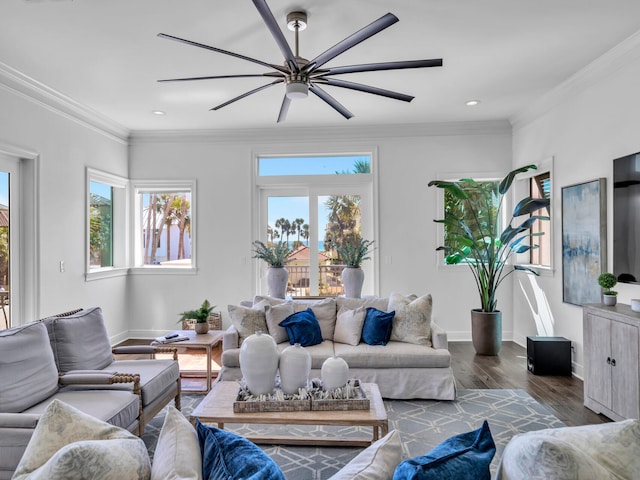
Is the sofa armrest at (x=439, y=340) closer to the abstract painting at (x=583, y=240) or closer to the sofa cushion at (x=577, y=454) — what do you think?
the abstract painting at (x=583, y=240)

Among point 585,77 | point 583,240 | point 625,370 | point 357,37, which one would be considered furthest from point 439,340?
point 585,77

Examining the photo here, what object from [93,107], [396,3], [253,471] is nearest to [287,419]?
[253,471]

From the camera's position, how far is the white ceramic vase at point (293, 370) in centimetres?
265

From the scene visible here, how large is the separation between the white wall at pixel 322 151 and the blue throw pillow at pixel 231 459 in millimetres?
4929

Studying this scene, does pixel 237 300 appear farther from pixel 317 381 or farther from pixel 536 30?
pixel 536 30

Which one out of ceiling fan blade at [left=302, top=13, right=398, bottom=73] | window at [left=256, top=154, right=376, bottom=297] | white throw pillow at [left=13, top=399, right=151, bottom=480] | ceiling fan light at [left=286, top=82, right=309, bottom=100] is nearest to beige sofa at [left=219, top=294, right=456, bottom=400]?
ceiling fan light at [left=286, top=82, right=309, bottom=100]

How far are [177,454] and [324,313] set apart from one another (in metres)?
3.09

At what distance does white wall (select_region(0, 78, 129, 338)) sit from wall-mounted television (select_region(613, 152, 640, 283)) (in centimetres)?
542

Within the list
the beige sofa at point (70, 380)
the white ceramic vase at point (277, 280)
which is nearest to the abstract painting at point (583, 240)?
the white ceramic vase at point (277, 280)

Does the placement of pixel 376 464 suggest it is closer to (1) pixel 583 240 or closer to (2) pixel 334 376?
(2) pixel 334 376

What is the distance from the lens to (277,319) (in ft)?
12.9

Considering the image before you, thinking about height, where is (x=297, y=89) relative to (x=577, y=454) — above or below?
above

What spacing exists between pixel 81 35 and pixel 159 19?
0.71 m

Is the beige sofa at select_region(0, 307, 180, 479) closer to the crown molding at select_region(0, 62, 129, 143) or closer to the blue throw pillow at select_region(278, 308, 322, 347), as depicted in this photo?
the blue throw pillow at select_region(278, 308, 322, 347)
